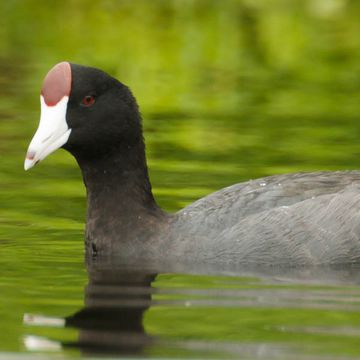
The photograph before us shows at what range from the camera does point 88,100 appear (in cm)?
955

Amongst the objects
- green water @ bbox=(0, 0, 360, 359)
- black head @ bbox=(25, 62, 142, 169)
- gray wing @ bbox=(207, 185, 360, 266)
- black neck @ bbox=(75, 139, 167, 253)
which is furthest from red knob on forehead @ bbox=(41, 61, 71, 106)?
gray wing @ bbox=(207, 185, 360, 266)

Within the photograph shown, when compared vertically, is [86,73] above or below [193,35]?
below

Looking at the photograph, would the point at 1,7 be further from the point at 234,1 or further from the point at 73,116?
the point at 73,116

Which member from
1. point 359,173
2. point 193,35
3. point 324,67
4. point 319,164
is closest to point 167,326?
point 359,173

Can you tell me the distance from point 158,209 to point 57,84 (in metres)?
1.14

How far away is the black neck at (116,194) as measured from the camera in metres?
9.68

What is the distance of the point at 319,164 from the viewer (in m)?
12.3

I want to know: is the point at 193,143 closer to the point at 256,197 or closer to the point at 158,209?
the point at 158,209

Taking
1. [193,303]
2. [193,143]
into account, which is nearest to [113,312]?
[193,303]

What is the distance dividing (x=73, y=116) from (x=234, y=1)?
16830 mm

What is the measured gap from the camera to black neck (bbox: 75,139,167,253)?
9680 millimetres

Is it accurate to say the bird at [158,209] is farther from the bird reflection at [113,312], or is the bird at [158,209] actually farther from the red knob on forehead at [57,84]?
the bird reflection at [113,312]

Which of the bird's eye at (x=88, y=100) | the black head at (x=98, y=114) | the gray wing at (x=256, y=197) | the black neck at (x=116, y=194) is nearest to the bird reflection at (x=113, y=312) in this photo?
the black neck at (x=116, y=194)

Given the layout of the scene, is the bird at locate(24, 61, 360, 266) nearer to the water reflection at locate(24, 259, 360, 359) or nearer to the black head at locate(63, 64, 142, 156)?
the black head at locate(63, 64, 142, 156)
